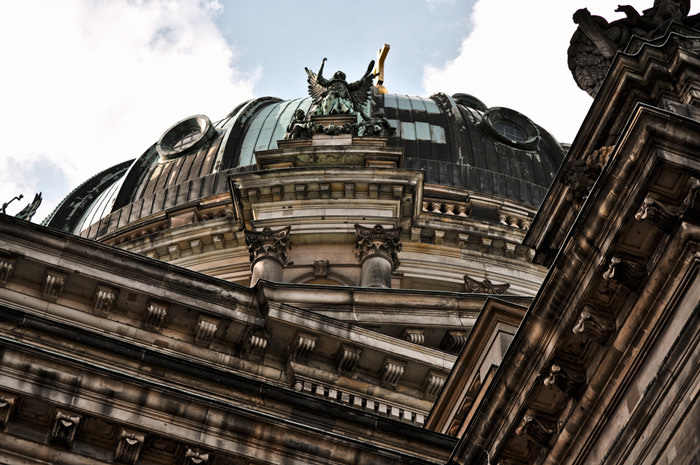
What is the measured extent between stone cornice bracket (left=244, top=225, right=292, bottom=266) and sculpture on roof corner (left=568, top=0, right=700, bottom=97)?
18.7 m

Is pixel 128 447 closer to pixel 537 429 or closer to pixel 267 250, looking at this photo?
pixel 537 429

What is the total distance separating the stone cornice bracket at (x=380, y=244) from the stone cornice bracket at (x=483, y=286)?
85.9 inches

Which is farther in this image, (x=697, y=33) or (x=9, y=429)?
(x=697, y=33)

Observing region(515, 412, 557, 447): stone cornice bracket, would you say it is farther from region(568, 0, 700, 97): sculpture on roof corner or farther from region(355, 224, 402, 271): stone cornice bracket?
region(355, 224, 402, 271): stone cornice bracket

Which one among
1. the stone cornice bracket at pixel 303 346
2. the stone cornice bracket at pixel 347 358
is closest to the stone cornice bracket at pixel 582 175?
the stone cornice bracket at pixel 347 358

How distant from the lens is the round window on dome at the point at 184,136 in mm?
46906

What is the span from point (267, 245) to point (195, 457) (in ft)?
72.7

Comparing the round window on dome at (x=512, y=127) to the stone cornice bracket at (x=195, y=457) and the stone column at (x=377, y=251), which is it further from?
the stone cornice bracket at (x=195, y=457)

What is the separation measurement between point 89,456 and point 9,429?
0.79 m

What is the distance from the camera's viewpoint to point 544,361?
11.5 metres

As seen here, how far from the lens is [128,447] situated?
12.3 metres

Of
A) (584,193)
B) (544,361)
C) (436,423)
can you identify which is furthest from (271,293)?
(544,361)

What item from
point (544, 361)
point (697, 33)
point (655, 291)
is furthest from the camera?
point (697, 33)

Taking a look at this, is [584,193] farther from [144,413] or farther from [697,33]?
[144,413]
